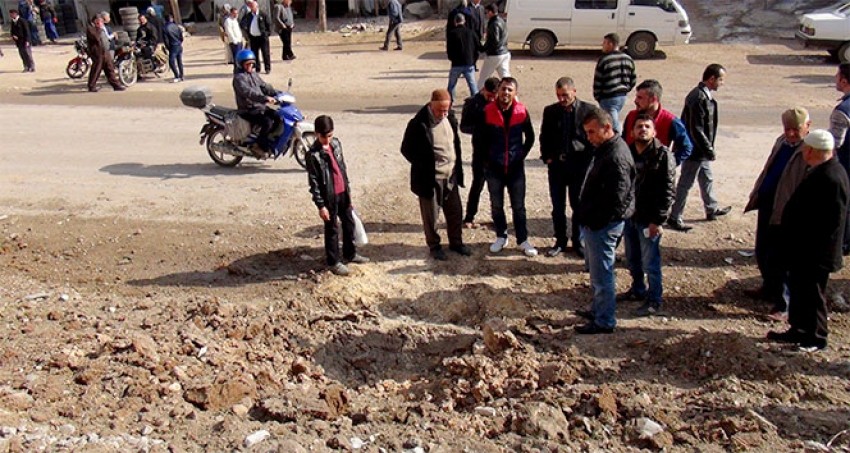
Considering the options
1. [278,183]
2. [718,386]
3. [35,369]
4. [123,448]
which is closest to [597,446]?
[718,386]

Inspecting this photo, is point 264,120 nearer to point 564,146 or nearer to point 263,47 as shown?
point 564,146

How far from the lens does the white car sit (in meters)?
17.4

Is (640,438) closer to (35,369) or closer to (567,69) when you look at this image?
(35,369)

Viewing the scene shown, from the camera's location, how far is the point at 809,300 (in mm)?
5727

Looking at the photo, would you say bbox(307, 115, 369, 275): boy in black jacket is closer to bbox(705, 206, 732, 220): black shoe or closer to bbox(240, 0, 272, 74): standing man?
bbox(705, 206, 732, 220): black shoe

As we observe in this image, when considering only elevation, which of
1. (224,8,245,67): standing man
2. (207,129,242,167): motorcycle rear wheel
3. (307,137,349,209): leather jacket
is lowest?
(207,129,242,167): motorcycle rear wheel

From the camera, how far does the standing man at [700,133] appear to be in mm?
7664

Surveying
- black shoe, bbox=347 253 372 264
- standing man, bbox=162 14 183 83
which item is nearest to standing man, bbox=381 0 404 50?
standing man, bbox=162 14 183 83

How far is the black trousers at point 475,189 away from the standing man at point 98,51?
11124mm

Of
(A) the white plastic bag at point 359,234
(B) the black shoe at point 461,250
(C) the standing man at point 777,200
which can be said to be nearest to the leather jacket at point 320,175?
(A) the white plastic bag at point 359,234

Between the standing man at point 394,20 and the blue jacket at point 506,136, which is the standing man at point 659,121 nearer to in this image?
the blue jacket at point 506,136

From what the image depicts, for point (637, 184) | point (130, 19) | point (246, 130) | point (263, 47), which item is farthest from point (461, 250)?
point (130, 19)

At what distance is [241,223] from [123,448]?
4.20 m

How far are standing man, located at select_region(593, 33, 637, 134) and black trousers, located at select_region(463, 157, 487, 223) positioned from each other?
7.49 ft
